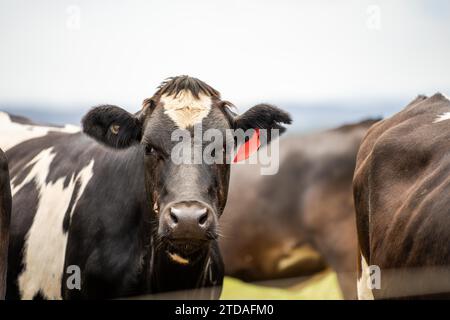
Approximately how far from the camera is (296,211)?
8.72m

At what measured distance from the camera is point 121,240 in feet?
15.5

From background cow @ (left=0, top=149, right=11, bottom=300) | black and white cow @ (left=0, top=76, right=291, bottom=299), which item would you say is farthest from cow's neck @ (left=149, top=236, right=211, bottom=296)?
background cow @ (left=0, top=149, right=11, bottom=300)

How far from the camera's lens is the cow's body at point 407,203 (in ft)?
13.5

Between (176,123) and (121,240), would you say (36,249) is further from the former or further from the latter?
(176,123)

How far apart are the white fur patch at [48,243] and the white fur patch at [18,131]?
1.18 meters

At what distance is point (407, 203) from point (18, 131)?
3.54 m

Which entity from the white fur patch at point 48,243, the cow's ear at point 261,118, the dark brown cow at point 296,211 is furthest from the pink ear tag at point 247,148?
the dark brown cow at point 296,211

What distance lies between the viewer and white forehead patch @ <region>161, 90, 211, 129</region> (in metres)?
4.43

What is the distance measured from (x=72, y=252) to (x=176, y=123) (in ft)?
3.74

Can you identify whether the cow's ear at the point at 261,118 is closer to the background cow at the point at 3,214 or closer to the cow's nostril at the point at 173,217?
the cow's nostril at the point at 173,217

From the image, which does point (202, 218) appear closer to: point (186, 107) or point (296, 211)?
point (186, 107)

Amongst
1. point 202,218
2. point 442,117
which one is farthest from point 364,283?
point 202,218

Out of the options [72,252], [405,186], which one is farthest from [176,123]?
[405,186]

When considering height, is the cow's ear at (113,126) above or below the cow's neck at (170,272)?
above
